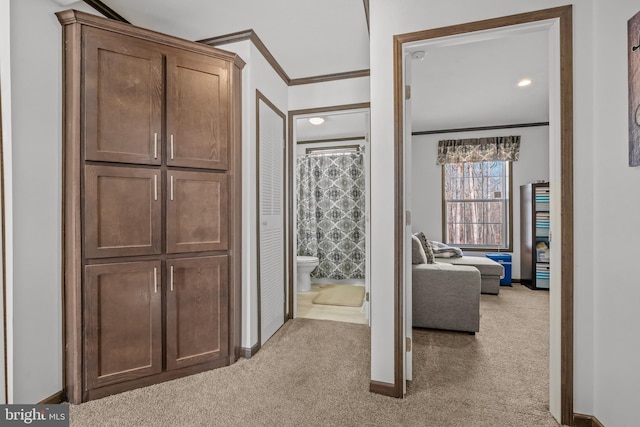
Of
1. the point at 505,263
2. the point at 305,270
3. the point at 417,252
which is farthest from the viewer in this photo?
the point at 505,263

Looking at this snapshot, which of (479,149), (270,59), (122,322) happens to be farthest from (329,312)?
(479,149)

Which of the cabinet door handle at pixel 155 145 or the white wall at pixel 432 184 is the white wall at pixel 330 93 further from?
the white wall at pixel 432 184

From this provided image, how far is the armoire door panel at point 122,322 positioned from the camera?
1757mm

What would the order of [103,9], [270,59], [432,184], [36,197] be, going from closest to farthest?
1. [36,197]
2. [103,9]
3. [270,59]
4. [432,184]

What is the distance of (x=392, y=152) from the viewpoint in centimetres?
183

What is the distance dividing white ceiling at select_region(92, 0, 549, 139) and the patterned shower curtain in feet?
4.47

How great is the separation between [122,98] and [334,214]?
10.8ft

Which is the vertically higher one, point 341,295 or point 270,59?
point 270,59

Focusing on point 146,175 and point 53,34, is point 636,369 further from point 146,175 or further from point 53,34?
point 53,34

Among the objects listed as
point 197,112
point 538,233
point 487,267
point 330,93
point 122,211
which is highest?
point 330,93

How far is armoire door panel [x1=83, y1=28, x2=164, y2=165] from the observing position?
5.73 ft

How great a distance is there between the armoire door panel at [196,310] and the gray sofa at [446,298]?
5.85 ft

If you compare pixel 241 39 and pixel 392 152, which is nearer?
pixel 392 152

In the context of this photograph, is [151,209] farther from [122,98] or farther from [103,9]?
[103,9]
